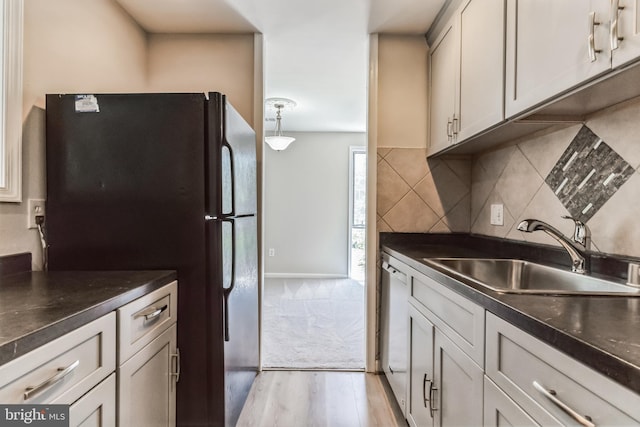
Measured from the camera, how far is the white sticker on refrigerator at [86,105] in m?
1.46

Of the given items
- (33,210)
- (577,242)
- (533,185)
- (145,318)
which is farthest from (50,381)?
(533,185)

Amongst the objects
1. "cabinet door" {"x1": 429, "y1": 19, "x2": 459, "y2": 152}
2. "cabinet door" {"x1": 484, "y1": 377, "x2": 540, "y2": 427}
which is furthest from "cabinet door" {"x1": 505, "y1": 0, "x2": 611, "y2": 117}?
"cabinet door" {"x1": 484, "y1": 377, "x2": 540, "y2": 427}

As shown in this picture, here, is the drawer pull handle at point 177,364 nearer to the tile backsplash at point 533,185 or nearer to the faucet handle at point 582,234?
the tile backsplash at point 533,185

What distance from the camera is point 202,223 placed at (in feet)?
4.85

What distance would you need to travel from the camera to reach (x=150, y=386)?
1.23 metres

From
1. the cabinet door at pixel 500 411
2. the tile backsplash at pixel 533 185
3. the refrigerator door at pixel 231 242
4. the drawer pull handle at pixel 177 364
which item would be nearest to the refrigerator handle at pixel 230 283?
the refrigerator door at pixel 231 242

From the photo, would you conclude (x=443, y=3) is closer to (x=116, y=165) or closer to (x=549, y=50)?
(x=549, y=50)

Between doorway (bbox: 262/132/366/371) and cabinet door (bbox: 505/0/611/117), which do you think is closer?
cabinet door (bbox: 505/0/611/117)

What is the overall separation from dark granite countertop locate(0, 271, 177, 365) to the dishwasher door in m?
1.17

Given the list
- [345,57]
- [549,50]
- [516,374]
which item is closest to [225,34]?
[345,57]

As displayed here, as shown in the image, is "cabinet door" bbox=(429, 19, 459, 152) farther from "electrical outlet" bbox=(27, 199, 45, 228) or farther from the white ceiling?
"electrical outlet" bbox=(27, 199, 45, 228)

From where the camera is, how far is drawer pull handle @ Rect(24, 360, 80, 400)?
711 mm

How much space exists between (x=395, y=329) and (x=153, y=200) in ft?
4.82

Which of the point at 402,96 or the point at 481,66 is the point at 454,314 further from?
the point at 402,96
